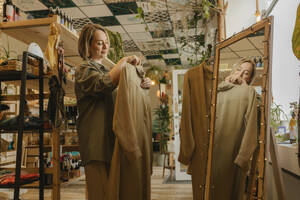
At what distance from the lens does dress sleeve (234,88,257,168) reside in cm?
135

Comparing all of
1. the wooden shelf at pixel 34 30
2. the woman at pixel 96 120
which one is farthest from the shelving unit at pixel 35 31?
the woman at pixel 96 120

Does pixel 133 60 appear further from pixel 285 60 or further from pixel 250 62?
pixel 285 60

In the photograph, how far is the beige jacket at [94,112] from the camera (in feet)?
4.83

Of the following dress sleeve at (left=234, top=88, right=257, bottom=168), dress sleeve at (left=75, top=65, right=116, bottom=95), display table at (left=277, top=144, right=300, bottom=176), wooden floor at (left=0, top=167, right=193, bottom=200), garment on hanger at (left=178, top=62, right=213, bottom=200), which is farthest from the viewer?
wooden floor at (left=0, top=167, right=193, bottom=200)

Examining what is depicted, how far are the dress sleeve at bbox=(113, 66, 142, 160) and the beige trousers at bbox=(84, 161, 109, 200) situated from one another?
22 cm

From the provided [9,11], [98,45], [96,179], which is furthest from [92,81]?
[9,11]

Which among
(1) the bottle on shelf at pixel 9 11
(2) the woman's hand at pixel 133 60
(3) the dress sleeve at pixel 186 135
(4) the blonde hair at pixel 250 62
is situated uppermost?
(1) the bottle on shelf at pixel 9 11

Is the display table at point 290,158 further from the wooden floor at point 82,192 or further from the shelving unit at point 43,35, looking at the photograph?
the wooden floor at point 82,192

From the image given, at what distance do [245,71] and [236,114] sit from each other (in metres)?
0.26

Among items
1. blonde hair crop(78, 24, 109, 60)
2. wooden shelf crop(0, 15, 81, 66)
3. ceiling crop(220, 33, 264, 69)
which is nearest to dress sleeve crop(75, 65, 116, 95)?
blonde hair crop(78, 24, 109, 60)

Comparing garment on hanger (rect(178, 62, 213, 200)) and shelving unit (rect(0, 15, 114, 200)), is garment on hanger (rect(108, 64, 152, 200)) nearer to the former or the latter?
garment on hanger (rect(178, 62, 213, 200))

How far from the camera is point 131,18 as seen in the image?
5355mm

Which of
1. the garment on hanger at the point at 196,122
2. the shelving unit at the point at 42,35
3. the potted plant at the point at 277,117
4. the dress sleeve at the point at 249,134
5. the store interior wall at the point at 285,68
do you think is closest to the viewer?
the dress sleeve at the point at 249,134

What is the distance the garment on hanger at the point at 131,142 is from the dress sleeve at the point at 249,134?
56 cm
